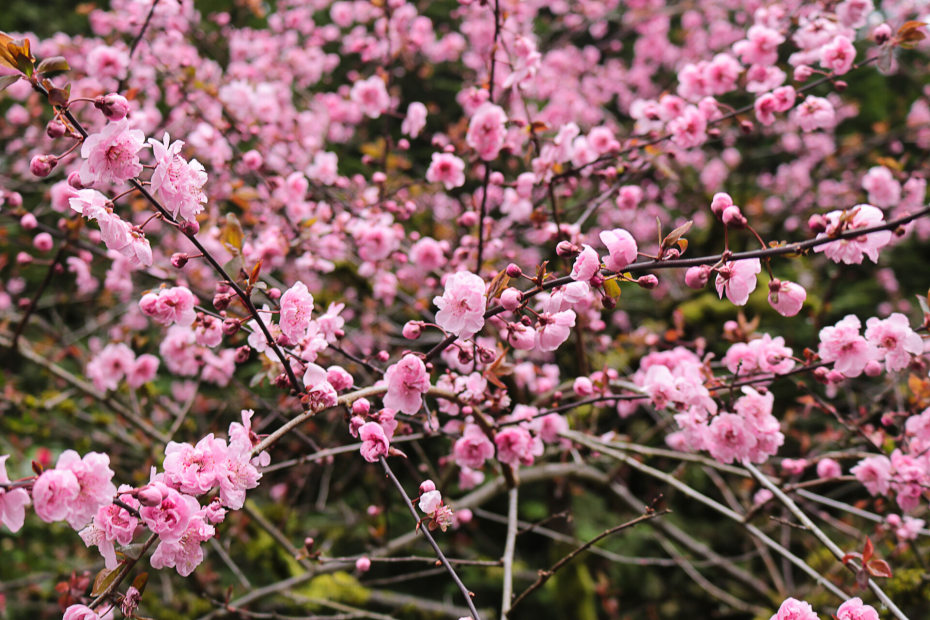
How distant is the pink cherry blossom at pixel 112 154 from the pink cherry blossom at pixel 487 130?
1035mm

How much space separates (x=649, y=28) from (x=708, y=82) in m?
3.94

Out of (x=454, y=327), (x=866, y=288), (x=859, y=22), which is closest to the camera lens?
(x=454, y=327)

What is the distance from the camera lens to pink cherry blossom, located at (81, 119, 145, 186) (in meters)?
0.92

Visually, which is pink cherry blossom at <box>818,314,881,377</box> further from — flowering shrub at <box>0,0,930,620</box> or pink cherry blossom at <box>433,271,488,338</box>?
pink cherry blossom at <box>433,271,488,338</box>

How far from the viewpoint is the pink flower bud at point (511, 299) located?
3.20ft

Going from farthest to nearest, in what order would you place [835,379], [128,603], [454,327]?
1. [835,379]
2. [454,327]
3. [128,603]

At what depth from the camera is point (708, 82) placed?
6.88ft

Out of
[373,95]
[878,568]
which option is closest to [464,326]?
[878,568]

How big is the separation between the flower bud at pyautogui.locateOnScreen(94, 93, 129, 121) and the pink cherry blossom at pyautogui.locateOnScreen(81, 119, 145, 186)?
2cm

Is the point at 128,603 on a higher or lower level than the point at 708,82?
lower

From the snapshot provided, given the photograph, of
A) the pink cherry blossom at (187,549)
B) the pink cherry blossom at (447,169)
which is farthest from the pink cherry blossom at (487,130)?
the pink cherry blossom at (187,549)

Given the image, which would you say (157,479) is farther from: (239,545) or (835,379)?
(239,545)

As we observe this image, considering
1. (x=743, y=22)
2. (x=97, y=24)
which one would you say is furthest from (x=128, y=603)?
(x=743, y=22)

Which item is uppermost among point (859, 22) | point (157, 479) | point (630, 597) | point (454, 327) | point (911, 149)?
point (859, 22)
